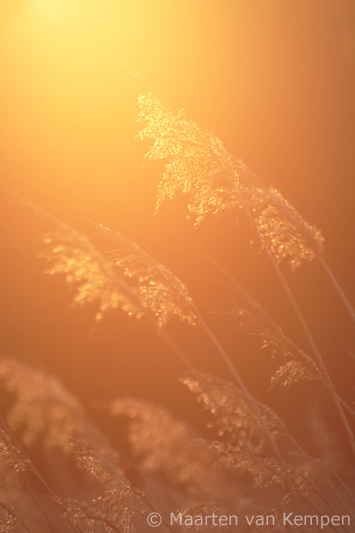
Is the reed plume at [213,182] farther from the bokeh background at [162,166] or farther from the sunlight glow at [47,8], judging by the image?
the sunlight glow at [47,8]

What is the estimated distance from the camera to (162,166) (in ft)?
3.29

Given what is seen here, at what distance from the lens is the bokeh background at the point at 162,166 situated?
38.5 inches

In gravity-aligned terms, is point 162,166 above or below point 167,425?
above

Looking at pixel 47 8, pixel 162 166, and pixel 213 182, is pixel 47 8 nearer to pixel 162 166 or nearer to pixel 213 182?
pixel 162 166

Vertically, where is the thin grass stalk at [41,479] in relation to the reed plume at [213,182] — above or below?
below

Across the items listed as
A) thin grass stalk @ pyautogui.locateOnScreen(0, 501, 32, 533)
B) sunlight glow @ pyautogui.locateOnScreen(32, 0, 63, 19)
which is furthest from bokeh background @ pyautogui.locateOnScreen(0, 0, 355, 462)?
thin grass stalk @ pyautogui.locateOnScreen(0, 501, 32, 533)

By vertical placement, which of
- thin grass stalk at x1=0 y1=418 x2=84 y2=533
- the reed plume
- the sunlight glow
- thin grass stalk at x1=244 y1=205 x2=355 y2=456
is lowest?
thin grass stalk at x1=0 y1=418 x2=84 y2=533

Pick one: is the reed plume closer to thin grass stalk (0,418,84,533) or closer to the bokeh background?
the bokeh background

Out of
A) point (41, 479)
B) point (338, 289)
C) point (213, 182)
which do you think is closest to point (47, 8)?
point (213, 182)

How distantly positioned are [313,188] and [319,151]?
0.28ft

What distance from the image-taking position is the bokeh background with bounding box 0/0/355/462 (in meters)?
0.98

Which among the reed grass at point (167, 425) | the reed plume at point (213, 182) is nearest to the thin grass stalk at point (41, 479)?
the reed grass at point (167, 425)

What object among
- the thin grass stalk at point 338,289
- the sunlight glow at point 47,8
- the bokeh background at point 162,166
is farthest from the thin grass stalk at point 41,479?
the sunlight glow at point 47,8

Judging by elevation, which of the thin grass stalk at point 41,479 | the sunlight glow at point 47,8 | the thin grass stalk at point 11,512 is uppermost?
the sunlight glow at point 47,8
